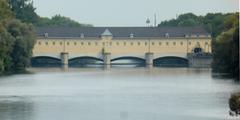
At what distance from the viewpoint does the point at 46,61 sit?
419 ft

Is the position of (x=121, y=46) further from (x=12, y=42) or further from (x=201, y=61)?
(x=12, y=42)

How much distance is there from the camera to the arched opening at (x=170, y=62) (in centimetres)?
12459

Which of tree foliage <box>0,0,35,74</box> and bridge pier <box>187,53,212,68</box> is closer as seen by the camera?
tree foliage <box>0,0,35,74</box>

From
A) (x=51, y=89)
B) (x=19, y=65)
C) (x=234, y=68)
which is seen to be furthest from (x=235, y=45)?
(x=19, y=65)

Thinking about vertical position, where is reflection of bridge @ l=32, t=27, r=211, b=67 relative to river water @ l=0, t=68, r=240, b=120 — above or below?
above

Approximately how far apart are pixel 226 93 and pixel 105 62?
75336mm

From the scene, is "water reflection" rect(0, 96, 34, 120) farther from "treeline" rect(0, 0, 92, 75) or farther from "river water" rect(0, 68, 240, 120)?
"treeline" rect(0, 0, 92, 75)

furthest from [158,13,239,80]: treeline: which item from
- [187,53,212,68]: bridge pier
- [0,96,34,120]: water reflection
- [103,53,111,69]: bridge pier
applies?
[103,53,111,69]: bridge pier

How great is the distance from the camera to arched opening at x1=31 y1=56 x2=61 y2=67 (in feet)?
399

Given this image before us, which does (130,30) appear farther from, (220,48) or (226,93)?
(226,93)

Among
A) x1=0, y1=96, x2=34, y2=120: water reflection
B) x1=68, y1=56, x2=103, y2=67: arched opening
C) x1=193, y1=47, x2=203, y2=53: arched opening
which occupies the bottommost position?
x1=68, y1=56, x2=103, y2=67: arched opening

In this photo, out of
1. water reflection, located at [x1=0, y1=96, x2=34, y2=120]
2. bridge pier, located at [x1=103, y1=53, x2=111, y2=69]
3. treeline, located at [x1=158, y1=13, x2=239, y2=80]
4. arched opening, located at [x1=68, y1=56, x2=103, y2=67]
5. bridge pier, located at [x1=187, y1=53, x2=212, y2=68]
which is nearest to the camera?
water reflection, located at [x1=0, y1=96, x2=34, y2=120]

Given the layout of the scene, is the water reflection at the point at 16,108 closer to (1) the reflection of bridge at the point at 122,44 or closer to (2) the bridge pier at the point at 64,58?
(2) the bridge pier at the point at 64,58

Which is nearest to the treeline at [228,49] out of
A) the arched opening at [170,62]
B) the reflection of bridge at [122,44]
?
the arched opening at [170,62]
